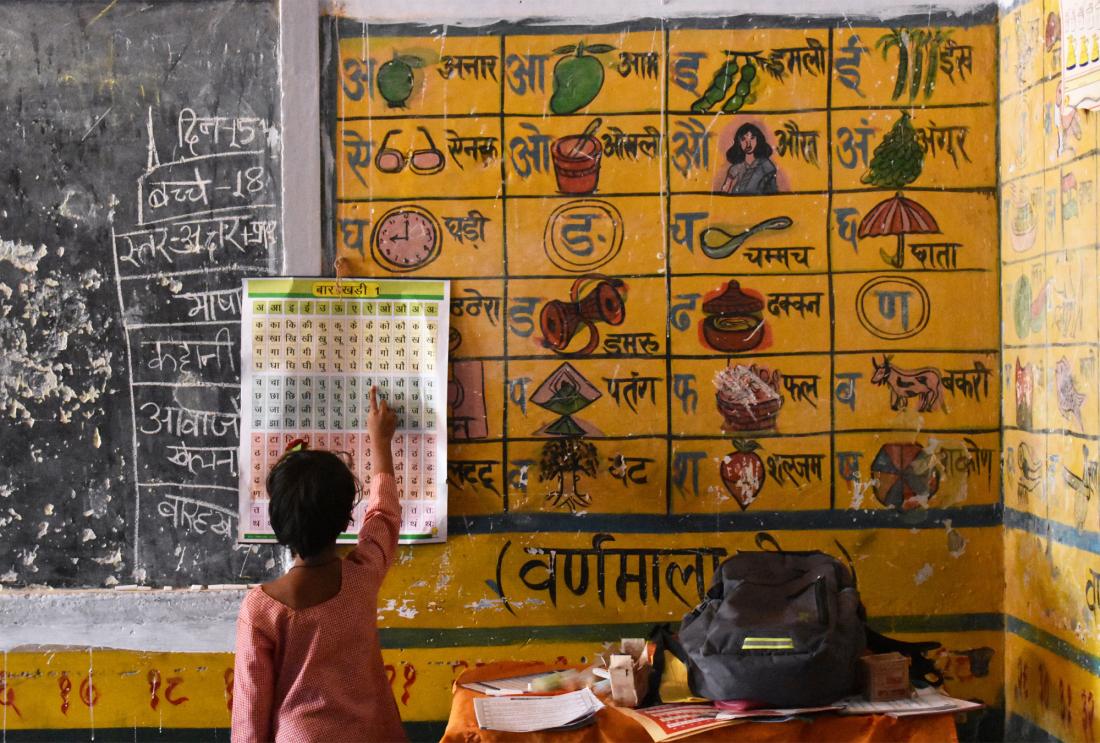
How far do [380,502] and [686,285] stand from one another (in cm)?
106

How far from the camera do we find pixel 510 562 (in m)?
2.87

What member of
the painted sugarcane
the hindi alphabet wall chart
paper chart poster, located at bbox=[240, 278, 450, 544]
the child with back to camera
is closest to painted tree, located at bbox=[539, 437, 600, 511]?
the hindi alphabet wall chart

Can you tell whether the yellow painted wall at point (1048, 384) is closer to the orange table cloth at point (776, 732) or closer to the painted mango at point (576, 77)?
the orange table cloth at point (776, 732)

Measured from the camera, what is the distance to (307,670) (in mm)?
2078

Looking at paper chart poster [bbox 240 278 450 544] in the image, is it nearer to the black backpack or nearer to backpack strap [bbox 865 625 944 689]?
the black backpack

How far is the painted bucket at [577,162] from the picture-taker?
2863 mm

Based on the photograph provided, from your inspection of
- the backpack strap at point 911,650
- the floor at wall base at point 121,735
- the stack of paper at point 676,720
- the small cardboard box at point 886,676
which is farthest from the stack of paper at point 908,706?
the floor at wall base at point 121,735

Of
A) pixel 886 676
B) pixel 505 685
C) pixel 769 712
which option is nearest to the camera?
pixel 769 712

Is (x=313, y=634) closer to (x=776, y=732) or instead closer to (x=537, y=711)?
(x=537, y=711)

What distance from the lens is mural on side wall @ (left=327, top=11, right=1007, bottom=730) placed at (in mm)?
A: 2865

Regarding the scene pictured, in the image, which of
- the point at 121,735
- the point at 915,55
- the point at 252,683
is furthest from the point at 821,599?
the point at 121,735

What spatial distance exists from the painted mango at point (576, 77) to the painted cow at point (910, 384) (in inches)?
43.4

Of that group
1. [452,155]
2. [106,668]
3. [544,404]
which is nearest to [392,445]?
[544,404]

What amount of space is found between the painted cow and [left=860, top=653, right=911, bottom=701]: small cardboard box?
0.85 metres
